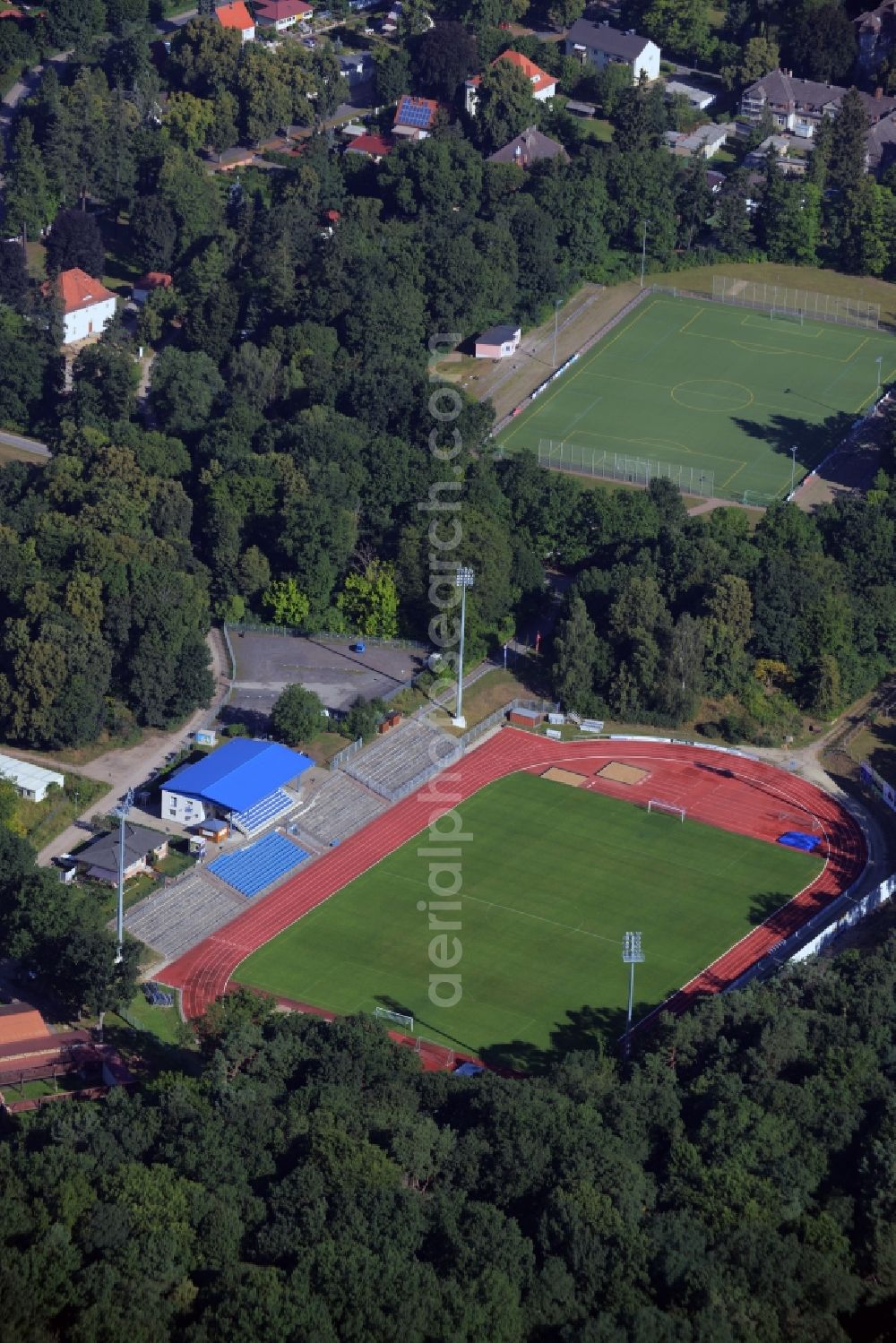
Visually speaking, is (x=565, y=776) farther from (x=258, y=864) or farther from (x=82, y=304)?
(x=82, y=304)

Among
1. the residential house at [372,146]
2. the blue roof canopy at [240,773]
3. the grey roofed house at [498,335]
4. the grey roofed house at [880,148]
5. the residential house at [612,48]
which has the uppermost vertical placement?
the residential house at [612,48]

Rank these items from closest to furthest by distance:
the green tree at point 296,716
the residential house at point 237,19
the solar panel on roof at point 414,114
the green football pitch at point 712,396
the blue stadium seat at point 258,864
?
the blue stadium seat at point 258,864
the green tree at point 296,716
the green football pitch at point 712,396
the solar panel on roof at point 414,114
the residential house at point 237,19

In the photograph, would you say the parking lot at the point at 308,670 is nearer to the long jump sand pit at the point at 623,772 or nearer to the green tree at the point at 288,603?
the green tree at the point at 288,603

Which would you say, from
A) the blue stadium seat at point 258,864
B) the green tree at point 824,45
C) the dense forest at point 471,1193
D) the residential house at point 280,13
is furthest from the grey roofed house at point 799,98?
the dense forest at point 471,1193

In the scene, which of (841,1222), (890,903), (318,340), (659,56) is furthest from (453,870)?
(659,56)

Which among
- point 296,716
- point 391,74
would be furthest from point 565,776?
point 391,74

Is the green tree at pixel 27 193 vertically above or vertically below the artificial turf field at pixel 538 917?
above
